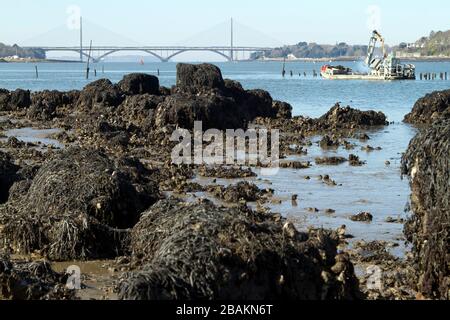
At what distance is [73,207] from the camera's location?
11266 millimetres

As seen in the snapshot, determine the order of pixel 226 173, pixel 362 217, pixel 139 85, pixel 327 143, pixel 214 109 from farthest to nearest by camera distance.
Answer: pixel 139 85 → pixel 214 109 → pixel 327 143 → pixel 226 173 → pixel 362 217

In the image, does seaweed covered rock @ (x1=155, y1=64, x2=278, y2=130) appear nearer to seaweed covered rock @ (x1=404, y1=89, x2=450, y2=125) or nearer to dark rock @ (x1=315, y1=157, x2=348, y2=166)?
seaweed covered rock @ (x1=404, y1=89, x2=450, y2=125)

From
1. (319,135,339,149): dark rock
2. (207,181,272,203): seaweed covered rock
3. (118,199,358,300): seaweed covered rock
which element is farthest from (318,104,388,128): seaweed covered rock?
(118,199,358,300): seaweed covered rock

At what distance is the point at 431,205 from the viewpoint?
905 cm

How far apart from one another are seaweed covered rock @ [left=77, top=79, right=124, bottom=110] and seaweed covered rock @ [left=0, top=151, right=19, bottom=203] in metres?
17.8

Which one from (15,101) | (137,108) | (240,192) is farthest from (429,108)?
(240,192)

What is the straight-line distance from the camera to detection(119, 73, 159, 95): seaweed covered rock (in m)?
35.9

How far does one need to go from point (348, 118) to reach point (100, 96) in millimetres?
10452

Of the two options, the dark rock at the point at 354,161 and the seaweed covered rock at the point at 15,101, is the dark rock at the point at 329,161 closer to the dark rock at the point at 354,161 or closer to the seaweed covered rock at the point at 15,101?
the dark rock at the point at 354,161

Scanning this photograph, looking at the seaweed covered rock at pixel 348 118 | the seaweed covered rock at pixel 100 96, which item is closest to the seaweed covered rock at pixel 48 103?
the seaweed covered rock at pixel 100 96

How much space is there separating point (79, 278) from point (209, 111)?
17749 mm

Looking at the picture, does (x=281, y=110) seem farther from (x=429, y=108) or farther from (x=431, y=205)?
(x=431, y=205)

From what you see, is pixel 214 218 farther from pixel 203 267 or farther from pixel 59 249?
pixel 59 249
